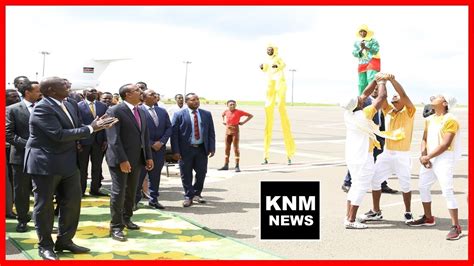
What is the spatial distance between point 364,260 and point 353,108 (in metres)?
2.01

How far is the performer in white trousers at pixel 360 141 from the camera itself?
654cm

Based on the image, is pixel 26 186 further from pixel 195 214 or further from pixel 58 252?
pixel 195 214

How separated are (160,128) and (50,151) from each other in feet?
9.97

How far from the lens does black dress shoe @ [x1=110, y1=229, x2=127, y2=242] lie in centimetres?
614

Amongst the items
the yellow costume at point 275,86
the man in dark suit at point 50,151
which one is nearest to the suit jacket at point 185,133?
the man in dark suit at point 50,151

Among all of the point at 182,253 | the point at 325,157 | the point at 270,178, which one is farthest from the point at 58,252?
the point at 325,157

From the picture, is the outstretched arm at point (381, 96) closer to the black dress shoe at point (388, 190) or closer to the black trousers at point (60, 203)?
the black dress shoe at point (388, 190)

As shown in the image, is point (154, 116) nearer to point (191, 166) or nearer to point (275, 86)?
point (191, 166)

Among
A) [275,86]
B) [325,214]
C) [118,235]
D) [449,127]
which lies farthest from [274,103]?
[118,235]

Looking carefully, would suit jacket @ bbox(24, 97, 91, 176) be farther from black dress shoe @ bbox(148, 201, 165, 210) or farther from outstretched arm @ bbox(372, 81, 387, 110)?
outstretched arm @ bbox(372, 81, 387, 110)

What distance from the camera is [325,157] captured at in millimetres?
15195

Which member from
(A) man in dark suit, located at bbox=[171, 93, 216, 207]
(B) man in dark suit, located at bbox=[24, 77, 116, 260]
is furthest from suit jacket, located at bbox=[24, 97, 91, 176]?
(A) man in dark suit, located at bbox=[171, 93, 216, 207]

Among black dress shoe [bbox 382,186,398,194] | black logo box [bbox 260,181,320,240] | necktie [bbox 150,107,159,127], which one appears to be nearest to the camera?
black logo box [bbox 260,181,320,240]

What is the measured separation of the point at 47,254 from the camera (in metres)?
5.34
